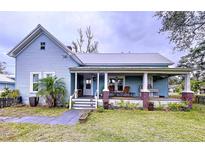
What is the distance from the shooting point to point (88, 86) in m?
17.5

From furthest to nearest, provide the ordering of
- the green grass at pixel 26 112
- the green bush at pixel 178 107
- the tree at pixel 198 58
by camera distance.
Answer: the tree at pixel 198 58 → the green bush at pixel 178 107 → the green grass at pixel 26 112

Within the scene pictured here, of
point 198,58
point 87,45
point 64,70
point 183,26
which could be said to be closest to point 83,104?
point 64,70

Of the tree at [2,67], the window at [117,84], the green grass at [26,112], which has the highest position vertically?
the tree at [2,67]

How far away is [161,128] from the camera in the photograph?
283 inches

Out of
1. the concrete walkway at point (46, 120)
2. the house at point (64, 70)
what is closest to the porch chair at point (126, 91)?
the house at point (64, 70)

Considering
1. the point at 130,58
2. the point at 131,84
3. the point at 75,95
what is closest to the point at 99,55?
the point at 130,58

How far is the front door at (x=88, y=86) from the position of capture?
17278 mm

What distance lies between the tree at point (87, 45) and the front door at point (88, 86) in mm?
17062

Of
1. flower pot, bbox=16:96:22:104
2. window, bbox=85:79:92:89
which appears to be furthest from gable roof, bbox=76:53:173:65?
flower pot, bbox=16:96:22:104

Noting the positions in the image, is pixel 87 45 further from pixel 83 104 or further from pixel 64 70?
pixel 83 104

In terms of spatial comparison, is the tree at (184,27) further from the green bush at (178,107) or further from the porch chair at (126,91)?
the porch chair at (126,91)

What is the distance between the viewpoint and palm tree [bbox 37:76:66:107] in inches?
515

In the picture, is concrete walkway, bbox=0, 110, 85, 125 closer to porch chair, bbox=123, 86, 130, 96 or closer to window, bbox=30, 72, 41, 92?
window, bbox=30, 72, 41, 92
